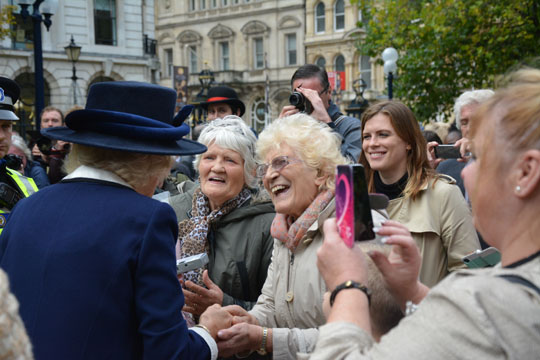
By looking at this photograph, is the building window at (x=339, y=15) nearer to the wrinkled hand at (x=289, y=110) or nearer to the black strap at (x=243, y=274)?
the wrinkled hand at (x=289, y=110)

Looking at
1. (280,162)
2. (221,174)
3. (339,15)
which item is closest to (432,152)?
(221,174)

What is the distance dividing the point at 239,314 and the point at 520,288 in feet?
6.19

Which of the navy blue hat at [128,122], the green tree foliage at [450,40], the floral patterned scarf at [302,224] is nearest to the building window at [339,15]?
the green tree foliage at [450,40]

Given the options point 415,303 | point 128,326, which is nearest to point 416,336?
point 415,303

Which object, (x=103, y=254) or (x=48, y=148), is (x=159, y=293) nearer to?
(x=103, y=254)

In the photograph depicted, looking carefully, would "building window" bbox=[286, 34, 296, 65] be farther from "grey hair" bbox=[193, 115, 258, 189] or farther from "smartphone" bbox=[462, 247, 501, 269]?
"smartphone" bbox=[462, 247, 501, 269]

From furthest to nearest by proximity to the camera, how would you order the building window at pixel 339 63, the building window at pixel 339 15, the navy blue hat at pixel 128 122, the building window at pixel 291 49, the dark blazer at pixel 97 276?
the building window at pixel 291 49 → the building window at pixel 339 63 → the building window at pixel 339 15 → the navy blue hat at pixel 128 122 → the dark blazer at pixel 97 276

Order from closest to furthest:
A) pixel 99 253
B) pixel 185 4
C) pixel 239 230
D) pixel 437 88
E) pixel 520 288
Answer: pixel 520 288 < pixel 99 253 < pixel 239 230 < pixel 437 88 < pixel 185 4

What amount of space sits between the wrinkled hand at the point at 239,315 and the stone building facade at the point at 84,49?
22859 millimetres

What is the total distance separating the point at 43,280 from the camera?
1.97 metres

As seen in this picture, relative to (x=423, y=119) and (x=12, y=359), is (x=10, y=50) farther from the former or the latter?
(x=12, y=359)

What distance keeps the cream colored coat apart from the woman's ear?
1.56 metres

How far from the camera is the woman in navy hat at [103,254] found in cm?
195

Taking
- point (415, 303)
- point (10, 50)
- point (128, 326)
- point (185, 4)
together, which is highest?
point (185, 4)
